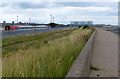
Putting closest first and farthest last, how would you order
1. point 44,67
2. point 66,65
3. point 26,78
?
point 26,78, point 44,67, point 66,65

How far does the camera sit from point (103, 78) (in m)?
5.85

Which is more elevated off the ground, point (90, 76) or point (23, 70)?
point (23, 70)

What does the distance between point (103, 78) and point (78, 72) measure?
1.82m

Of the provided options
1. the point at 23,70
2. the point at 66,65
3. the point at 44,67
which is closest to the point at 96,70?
the point at 66,65

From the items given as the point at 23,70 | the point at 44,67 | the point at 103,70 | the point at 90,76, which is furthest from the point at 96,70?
the point at 23,70

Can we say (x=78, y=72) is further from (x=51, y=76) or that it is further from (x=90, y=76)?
(x=90, y=76)

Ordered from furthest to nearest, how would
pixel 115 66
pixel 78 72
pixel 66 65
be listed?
pixel 115 66
pixel 66 65
pixel 78 72

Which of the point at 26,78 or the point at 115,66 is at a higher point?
the point at 26,78

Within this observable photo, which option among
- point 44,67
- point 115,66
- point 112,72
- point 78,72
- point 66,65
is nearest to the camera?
point 78,72

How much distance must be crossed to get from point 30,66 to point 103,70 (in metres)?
2.95

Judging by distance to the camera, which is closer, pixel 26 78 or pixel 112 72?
pixel 26 78

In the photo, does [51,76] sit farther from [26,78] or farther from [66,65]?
[66,65]

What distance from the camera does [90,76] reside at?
5.98 meters

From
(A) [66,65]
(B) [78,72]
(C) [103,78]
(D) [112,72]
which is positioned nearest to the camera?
(B) [78,72]
